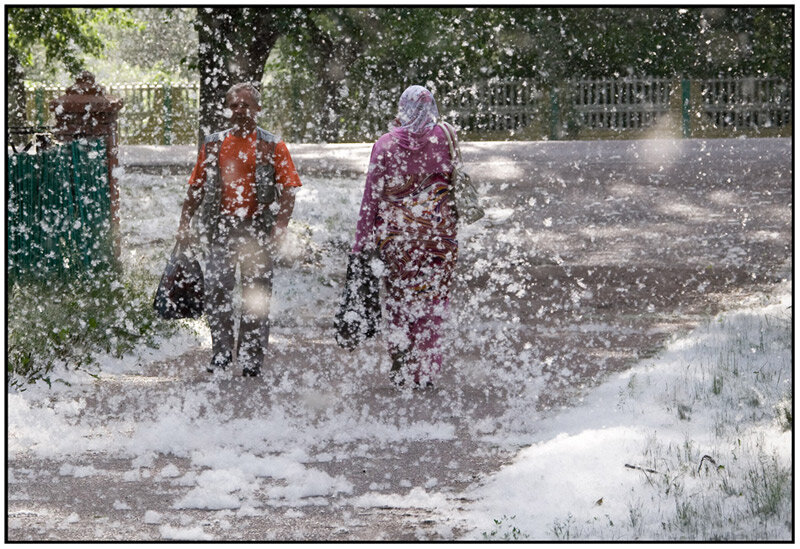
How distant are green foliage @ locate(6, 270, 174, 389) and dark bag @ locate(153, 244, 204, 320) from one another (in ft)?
2.34

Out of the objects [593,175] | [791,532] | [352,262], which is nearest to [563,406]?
[352,262]

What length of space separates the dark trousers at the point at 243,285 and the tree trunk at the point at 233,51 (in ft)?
20.4

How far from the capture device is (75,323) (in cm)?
918

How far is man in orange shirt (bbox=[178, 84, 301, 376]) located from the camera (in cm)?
769

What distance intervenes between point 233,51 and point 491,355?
252 inches

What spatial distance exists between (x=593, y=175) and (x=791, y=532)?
1466 centimetres

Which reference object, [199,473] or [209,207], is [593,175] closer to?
[209,207]

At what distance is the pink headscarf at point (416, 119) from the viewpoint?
737 centimetres

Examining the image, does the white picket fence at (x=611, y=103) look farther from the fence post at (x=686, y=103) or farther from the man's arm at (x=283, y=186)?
the man's arm at (x=283, y=186)

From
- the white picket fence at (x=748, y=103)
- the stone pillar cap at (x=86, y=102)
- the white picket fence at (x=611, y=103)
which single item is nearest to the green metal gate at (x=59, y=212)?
the stone pillar cap at (x=86, y=102)

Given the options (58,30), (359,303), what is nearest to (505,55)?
(58,30)

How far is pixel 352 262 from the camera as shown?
7477 mm

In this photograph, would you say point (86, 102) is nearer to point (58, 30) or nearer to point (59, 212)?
point (59, 212)

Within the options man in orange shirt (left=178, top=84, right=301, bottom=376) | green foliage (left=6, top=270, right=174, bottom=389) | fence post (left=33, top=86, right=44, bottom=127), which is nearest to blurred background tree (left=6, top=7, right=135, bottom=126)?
fence post (left=33, top=86, right=44, bottom=127)
